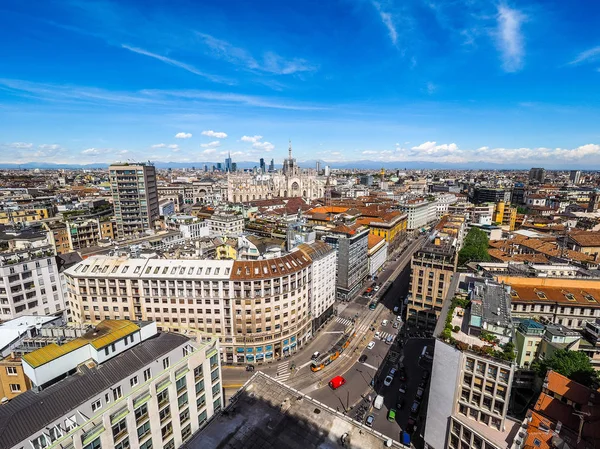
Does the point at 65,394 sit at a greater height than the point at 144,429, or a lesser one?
greater

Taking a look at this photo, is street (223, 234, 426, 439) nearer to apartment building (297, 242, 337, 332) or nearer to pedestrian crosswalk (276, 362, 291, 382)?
pedestrian crosswalk (276, 362, 291, 382)

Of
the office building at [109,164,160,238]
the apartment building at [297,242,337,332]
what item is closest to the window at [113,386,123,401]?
the apartment building at [297,242,337,332]

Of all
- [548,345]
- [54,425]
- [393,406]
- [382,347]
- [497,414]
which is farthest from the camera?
[382,347]

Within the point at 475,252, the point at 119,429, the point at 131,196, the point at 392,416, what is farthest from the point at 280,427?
the point at 131,196

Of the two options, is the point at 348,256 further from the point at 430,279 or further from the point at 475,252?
Result: the point at 475,252

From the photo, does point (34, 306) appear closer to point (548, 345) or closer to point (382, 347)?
point (382, 347)

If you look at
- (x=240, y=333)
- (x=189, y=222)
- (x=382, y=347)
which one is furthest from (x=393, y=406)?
(x=189, y=222)

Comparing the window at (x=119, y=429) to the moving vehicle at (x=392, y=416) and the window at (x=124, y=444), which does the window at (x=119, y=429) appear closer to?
the window at (x=124, y=444)
